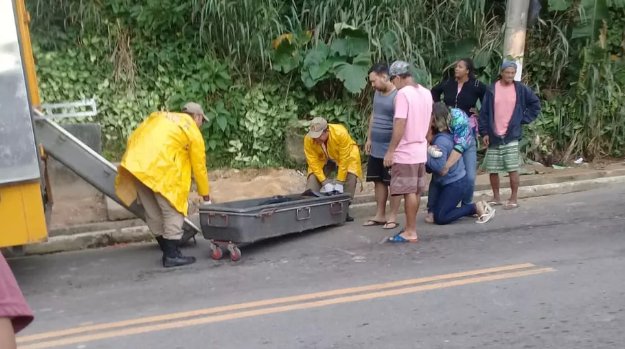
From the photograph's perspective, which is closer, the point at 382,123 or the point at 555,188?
the point at 382,123

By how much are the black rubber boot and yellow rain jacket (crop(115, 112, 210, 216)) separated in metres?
0.31

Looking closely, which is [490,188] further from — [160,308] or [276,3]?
[160,308]

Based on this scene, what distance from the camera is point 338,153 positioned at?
801cm

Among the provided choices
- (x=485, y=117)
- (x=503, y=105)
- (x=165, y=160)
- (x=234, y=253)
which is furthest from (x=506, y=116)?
(x=165, y=160)

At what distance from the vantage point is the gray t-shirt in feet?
25.1

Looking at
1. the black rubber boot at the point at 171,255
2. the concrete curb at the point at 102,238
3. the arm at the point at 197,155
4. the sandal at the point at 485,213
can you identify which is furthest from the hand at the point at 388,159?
the black rubber boot at the point at 171,255

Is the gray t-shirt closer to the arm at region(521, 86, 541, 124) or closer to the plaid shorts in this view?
the plaid shorts

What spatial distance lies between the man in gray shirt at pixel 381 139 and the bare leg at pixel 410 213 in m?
0.56

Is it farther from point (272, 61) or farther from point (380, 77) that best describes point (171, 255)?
point (272, 61)

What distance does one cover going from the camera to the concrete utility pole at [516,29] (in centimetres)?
979

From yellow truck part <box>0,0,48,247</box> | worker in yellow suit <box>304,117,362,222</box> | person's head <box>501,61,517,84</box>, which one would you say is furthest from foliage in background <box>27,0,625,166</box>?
yellow truck part <box>0,0,48,247</box>

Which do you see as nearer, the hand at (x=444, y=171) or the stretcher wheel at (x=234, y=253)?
Answer: the stretcher wheel at (x=234, y=253)

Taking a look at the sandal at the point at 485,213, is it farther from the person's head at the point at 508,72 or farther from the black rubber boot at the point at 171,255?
the black rubber boot at the point at 171,255

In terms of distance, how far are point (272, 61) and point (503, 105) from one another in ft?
11.4
